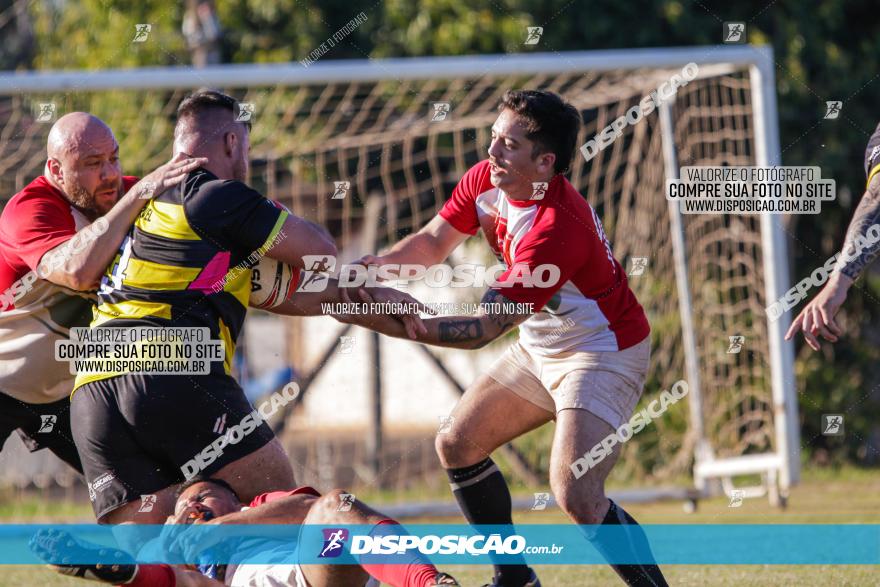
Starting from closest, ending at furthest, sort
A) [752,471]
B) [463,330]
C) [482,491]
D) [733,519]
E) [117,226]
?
[117,226], [463,330], [482,491], [733,519], [752,471]

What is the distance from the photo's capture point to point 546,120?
5.17 m

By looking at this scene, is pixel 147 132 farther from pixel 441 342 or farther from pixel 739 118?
pixel 441 342

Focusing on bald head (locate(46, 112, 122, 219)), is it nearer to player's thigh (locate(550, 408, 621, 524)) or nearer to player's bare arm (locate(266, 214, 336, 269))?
player's bare arm (locate(266, 214, 336, 269))

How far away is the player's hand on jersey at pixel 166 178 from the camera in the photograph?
15.6 ft

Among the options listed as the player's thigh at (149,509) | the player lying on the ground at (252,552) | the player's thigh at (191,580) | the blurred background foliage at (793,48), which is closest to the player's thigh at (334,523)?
the player lying on the ground at (252,552)

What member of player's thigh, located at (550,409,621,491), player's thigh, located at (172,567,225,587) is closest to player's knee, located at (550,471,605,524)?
player's thigh, located at (550,409,621,491)

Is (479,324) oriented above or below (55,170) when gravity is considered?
below

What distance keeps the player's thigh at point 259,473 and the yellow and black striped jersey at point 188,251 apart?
377 millimetres

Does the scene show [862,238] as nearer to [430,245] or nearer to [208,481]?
[430,245]

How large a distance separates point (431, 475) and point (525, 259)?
22.0 feet

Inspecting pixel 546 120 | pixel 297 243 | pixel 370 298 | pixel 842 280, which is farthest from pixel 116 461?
pixel 842 280

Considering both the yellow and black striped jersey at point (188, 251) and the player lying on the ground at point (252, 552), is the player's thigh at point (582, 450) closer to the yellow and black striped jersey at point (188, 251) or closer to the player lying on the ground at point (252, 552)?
the player lying on the ground at point (252, 552)

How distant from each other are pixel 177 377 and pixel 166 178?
787 millimetres

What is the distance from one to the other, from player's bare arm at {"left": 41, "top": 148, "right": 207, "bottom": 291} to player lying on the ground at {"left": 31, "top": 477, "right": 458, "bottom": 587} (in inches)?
37.7
